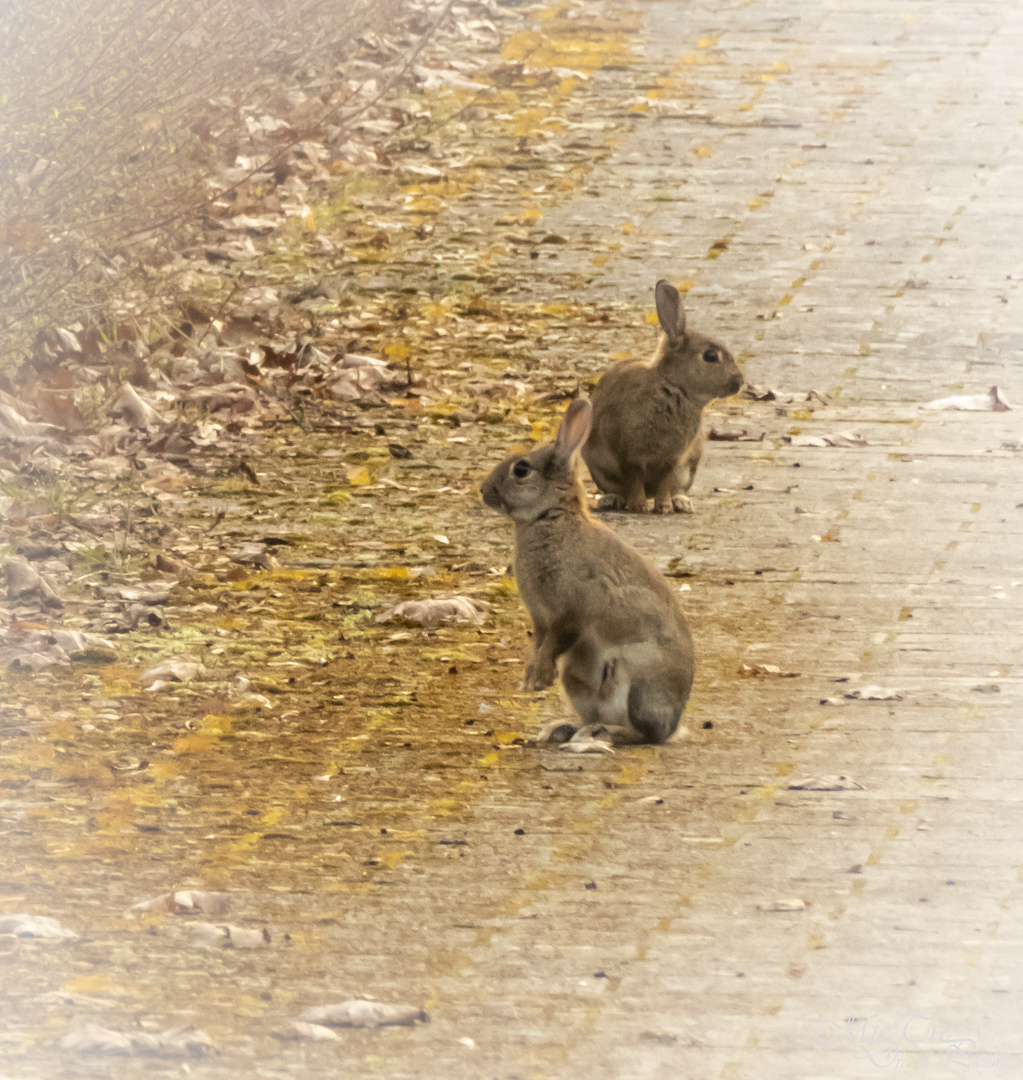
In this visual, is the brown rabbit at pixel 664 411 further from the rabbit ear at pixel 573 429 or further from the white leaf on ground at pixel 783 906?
the white leaf on ground at pixel 783 906

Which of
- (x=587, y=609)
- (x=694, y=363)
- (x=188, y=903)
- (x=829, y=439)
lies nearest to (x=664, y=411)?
(x=694, y=363)

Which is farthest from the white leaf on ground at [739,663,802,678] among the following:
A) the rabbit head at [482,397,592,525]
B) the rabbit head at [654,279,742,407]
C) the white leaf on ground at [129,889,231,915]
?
the white leaf on ground at [129,889,231,915]

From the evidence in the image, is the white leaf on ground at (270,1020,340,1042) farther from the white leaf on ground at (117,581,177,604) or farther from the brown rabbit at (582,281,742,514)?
the brown rabbit at (582,281,742,514)

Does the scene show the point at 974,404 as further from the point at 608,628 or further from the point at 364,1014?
the point at 364,1014

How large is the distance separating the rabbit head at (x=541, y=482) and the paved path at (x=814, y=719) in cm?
85

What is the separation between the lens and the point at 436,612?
6320mm

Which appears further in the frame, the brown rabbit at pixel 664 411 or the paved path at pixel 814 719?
the brown rabbit at pixel 664 411

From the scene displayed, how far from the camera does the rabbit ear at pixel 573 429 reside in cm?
515

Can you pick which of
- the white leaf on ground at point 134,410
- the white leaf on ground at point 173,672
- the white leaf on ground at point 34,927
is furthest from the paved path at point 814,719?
the white leaf on ground at point 134,410

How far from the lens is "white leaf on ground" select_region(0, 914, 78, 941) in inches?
161

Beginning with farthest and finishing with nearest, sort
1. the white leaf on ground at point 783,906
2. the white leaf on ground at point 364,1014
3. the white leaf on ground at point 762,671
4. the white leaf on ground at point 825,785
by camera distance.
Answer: the white leaf on ground at point 762,671, the white leaf on ground at point 825,785, the white leaf on ground at point 783,906, the white leaf on ground at point 364,1014

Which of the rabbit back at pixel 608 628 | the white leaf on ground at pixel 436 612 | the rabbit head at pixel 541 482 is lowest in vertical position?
the white leaf on ground at pixel 436 612

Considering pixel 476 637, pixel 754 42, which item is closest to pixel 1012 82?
pixel 754 42

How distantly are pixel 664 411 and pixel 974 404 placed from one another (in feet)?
7.08
